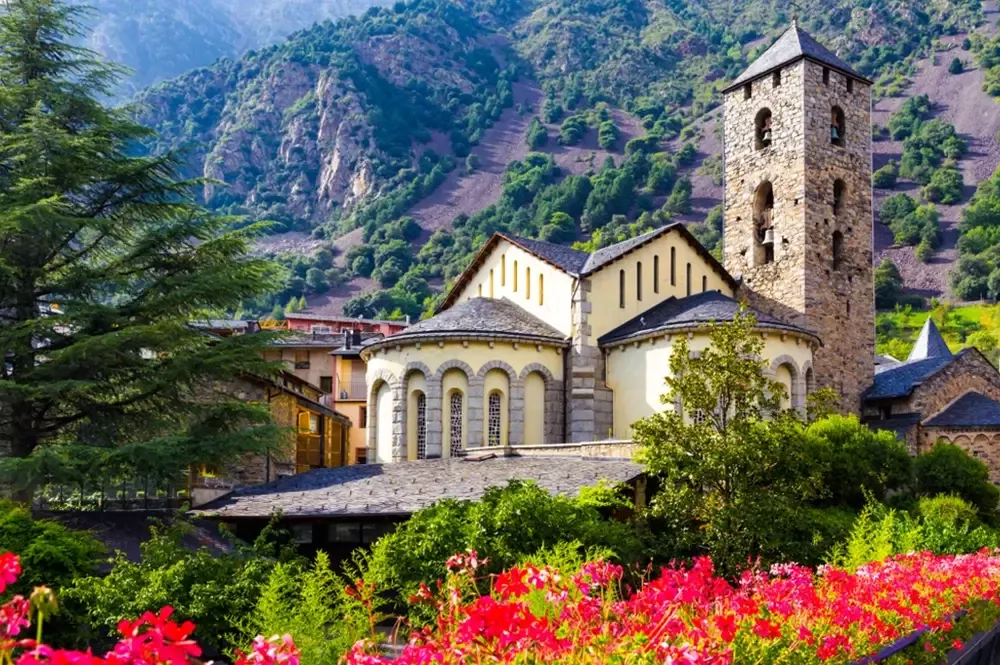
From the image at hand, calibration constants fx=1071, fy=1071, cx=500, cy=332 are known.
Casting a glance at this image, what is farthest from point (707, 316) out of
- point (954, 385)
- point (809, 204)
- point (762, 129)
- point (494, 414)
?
point (954, 385)

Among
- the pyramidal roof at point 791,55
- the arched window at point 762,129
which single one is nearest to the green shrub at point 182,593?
the arched window at point 762,129

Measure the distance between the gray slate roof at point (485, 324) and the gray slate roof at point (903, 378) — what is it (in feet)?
42.8

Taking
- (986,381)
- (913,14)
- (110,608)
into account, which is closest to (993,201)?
(913,14)

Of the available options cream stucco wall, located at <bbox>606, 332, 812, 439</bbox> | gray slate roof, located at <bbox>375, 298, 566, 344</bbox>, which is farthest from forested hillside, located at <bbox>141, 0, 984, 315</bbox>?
cream stucco wall, located at <bbox>606, 332, 812, 439</bbox>

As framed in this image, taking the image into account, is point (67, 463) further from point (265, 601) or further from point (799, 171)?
point (799, 171)

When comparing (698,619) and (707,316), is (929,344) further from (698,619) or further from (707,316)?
(698,619)

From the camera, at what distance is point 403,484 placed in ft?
91.7

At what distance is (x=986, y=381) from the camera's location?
41.5m

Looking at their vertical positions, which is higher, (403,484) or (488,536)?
(403,484)

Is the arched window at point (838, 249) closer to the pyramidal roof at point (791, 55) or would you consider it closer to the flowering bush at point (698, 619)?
the pyramidal roof at point (791, 55)

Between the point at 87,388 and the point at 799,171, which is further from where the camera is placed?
the point at 799,171

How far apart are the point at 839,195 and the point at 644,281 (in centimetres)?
962

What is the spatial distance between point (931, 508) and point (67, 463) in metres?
20.9

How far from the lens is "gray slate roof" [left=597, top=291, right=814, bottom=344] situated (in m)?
31.9
